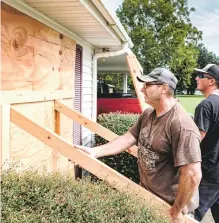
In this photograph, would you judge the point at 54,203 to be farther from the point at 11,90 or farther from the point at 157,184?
the point at 11,90

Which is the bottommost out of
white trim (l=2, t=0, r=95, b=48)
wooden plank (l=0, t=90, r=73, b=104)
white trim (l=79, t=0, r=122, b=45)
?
wooden plank (l=0, t=90, r=73, b=104)

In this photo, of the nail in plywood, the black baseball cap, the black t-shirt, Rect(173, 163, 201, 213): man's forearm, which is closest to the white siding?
the nail in plywood

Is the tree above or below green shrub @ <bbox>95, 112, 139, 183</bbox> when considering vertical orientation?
above

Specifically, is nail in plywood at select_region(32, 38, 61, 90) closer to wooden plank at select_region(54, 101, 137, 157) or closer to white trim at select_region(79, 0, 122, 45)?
wooden plank at select_region(54, 101, 137, 157)

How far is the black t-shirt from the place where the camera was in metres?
3.85

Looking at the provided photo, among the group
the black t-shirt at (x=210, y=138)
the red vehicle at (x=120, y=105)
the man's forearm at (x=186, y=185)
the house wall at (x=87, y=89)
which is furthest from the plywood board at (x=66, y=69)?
the red vehicle at (x=120, y=105)

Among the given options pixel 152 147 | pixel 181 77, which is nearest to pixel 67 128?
pixel 152 147

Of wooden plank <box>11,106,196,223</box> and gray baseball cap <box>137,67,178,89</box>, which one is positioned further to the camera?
gray baseball cap <box>137,67,178,89</box>

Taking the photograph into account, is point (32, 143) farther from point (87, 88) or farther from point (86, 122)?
point (87, 88)

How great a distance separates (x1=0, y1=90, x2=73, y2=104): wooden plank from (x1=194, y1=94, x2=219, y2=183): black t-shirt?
183 cm

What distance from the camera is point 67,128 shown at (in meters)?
5.46

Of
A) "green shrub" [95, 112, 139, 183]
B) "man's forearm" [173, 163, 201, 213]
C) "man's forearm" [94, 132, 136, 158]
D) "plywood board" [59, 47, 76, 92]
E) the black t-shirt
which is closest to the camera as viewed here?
"man's forearm" [173, 163, 201, 213]

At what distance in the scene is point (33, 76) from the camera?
160 inches

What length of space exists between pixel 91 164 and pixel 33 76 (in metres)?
1.64
